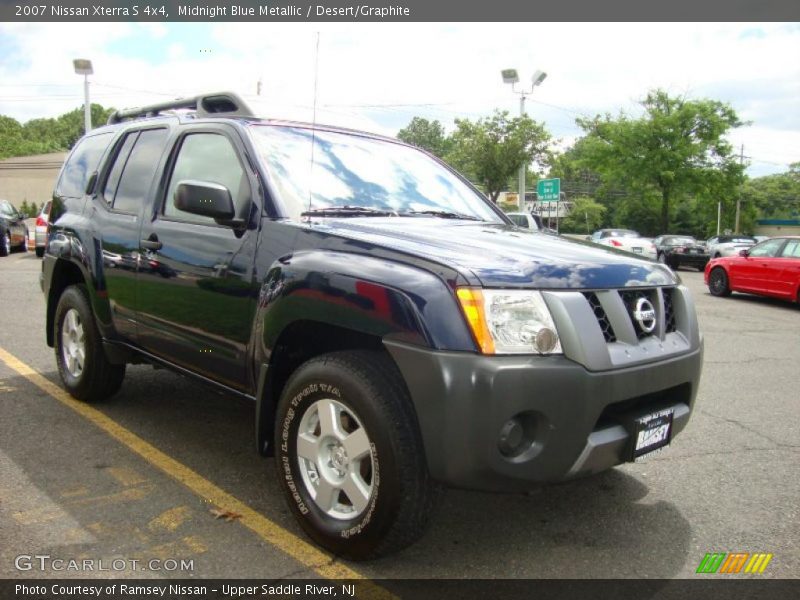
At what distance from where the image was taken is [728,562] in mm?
2928

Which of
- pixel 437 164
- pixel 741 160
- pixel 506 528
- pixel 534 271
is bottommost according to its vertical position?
pixel 506 528

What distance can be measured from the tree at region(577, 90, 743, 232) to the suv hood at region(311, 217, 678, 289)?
3464cm

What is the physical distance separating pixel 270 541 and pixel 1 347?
4991mm

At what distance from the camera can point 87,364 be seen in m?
4.70

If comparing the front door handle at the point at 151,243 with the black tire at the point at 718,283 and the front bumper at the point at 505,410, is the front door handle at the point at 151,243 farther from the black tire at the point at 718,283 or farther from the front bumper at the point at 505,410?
the black tire at the point at 718,283

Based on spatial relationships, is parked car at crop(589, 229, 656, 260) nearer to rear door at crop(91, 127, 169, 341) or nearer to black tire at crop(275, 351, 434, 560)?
rear door at crop(91, 127, 169, 341)

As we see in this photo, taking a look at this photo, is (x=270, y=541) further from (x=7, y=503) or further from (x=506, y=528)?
(x=7, y=503)

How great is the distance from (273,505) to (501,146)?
101ft

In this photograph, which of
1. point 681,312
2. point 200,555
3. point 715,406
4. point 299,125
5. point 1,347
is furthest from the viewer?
point 1,347

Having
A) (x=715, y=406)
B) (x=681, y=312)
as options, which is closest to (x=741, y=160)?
(x=715, y=406)


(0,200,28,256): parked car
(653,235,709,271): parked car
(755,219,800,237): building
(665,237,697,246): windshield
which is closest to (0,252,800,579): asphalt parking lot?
(0,200,28,256): parked car

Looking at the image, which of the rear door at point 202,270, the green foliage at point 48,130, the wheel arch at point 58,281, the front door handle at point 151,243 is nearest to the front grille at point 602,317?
the rear door at point 202,270

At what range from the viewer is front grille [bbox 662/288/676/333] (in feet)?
10.3

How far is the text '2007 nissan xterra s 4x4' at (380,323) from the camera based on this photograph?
96.9 inches
